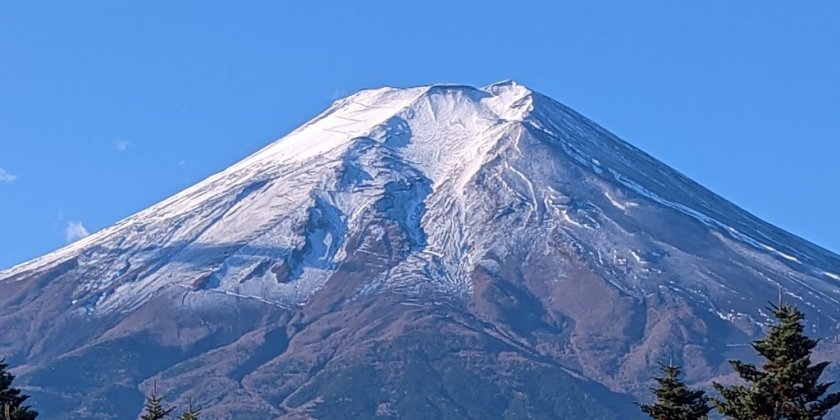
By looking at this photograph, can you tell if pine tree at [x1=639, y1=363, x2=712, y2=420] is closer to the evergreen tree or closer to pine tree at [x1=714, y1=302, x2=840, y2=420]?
pine tree at [x1=714, y1=302, x2=840, y2=420]

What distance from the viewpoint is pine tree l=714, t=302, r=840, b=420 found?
82.9 ft

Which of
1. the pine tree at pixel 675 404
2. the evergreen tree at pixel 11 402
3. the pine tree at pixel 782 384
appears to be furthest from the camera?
the evergreen tree at pixel 11 402

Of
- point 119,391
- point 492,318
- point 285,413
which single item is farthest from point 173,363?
point 492,318

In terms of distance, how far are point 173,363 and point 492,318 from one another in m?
36.5

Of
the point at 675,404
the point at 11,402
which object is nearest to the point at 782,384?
the point at 675,404

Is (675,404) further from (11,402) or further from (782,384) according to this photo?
(11,402)

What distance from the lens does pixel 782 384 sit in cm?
2550

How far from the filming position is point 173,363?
7431 inches

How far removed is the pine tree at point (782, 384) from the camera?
2527 cm

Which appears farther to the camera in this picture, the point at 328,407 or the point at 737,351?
the point at 737,351

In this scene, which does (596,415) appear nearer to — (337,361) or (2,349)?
(337,361)

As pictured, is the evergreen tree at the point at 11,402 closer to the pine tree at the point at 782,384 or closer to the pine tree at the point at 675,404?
the pine tree at the point at 675,404

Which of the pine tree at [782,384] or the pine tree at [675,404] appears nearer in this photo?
the pine tree at [782,384]

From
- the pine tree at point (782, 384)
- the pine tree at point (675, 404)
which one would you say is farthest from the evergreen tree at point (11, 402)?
the pine tree at point (782, 384)
